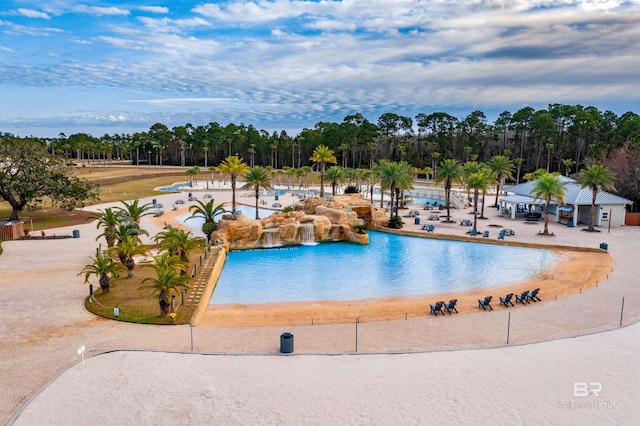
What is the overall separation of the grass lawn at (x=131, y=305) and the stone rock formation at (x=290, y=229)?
12.9m

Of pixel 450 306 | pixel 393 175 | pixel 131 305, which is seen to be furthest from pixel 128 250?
pixel 393 175

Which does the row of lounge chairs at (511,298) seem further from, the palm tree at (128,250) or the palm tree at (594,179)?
the palm tree at (594,179)

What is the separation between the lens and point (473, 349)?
1666 cm

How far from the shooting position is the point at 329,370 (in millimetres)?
14938

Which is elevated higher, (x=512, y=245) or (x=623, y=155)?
(x=623, y=155)

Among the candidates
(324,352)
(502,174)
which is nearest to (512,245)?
(502,174)

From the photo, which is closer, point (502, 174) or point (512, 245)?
point (512, 245)

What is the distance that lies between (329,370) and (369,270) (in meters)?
17.0

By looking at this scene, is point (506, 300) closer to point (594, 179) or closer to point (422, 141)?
point (594, 179)

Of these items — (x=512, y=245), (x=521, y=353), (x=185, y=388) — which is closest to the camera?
(x=185, y=388)

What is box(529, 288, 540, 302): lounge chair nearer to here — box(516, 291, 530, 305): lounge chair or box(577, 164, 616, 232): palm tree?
box(516, 291, 530, 305): lounge chair

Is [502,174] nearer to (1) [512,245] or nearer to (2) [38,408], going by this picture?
(1) [512,245]

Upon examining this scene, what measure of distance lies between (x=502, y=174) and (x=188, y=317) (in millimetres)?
49644

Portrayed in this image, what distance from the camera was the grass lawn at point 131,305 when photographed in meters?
19.9
